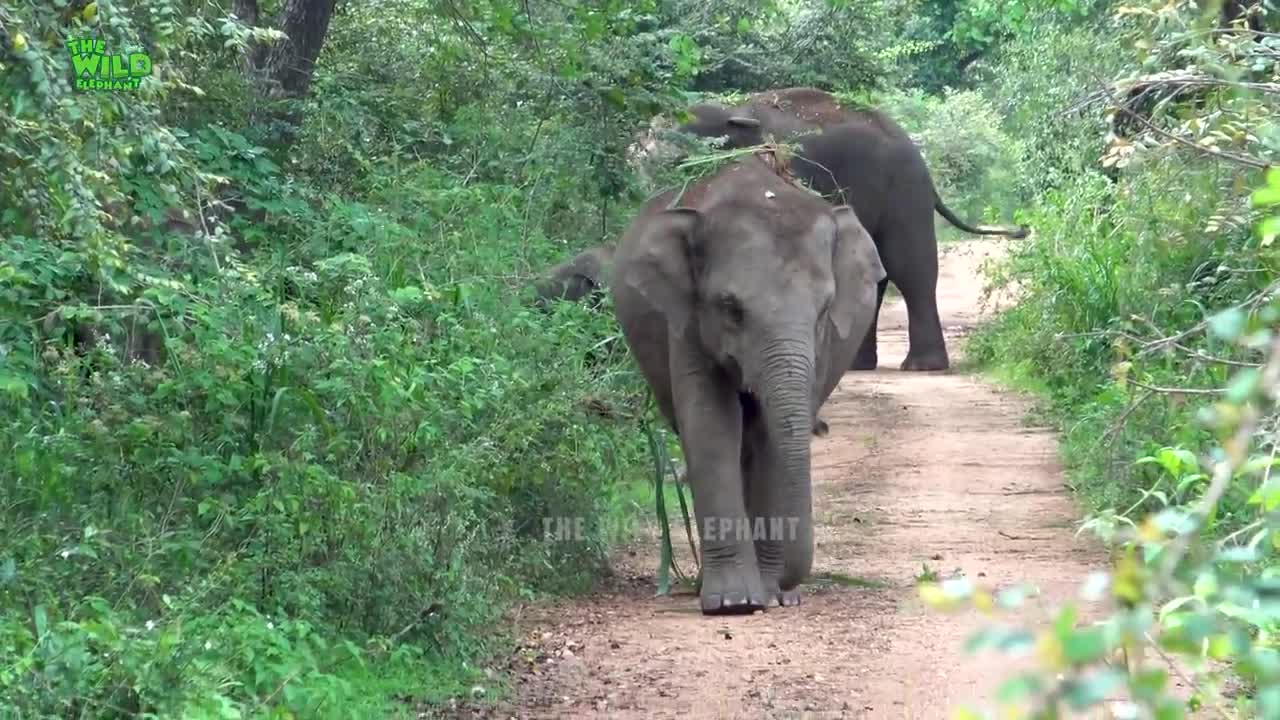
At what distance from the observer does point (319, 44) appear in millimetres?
12016

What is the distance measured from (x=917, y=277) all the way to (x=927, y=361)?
30.7 inches

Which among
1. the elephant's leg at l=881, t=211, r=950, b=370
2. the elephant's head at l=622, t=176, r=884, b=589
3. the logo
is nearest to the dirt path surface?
the elephant's head at l=622, t=176, r=884, b=589

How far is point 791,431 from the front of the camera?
27.9 feet

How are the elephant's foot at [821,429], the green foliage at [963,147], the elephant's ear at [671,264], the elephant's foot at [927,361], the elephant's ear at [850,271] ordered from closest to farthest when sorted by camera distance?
the elephant's ear at [671,264], the elephant's ear at [850,271], the elephant's foot at [821,429], the elephant's foot at [927,361], the green foliage at [963,147]

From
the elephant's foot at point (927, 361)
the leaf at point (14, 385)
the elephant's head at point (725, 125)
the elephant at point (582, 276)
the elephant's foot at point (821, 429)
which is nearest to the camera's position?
the leaf at point (14, 385)

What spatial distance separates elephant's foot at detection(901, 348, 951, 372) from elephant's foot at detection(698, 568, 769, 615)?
9.30 m

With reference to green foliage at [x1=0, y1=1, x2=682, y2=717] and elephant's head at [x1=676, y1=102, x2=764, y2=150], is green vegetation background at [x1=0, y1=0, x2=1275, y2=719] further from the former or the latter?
Answer: elephant's head at [x1=676, y1=102, x2=764, y2=150]

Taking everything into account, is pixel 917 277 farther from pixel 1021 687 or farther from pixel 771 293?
pixel 1021 687

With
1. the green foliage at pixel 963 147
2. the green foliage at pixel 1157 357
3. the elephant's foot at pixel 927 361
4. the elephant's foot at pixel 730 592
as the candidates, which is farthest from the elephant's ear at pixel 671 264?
the green foliage at pixel 963 147

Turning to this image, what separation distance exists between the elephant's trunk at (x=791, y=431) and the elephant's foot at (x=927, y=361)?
898cm

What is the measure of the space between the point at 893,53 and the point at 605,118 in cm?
1306

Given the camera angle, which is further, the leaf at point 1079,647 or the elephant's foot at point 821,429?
the elephant's foot at point 821,429

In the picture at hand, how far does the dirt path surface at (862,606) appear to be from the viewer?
692 centimetres

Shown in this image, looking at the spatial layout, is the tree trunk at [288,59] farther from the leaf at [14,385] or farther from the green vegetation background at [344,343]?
the leaf at [14,385]
